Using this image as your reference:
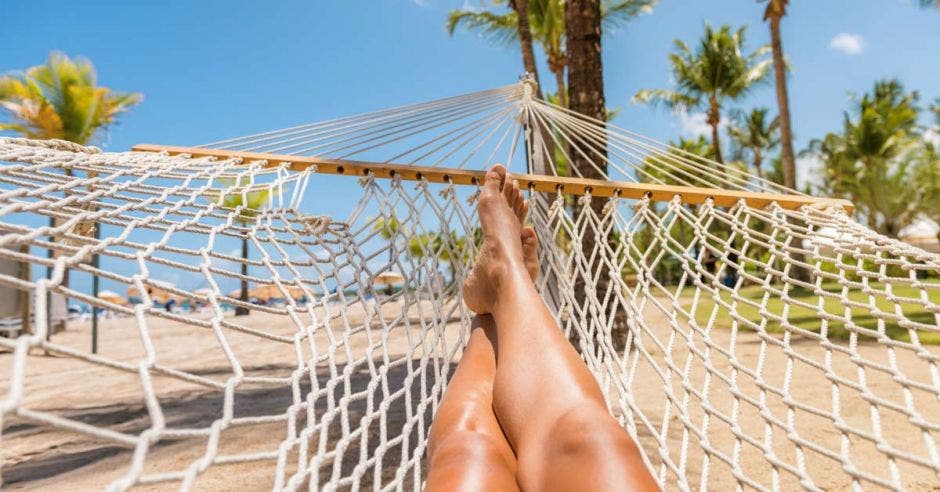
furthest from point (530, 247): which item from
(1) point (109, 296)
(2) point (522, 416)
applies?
(1) point (109, 296)

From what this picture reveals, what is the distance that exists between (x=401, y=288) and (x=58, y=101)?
1014 centimetres

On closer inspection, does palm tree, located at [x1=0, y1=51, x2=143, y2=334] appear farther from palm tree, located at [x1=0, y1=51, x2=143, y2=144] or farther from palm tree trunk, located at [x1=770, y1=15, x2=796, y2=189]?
palm tree trunk, located at [x1=770, y1=15, x2=796, y2=189]

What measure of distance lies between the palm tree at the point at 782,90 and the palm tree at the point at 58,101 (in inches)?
456

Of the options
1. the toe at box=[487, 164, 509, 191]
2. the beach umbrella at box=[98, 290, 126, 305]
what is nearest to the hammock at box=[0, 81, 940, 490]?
the toe at box=[487, 164, 509, 191]

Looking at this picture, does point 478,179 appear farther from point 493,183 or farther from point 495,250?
point 495,250

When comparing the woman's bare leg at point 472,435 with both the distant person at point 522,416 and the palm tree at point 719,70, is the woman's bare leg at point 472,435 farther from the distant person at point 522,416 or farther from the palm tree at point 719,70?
the palm tree at point 719,70

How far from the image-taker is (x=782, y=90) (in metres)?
8.70

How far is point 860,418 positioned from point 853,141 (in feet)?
57.9

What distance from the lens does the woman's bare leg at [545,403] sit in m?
0.59

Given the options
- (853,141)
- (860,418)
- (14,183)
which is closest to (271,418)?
(14,183)

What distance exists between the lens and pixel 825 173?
57.7 feet

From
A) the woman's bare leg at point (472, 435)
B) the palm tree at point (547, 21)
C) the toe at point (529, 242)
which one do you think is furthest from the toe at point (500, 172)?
the palm tree at point (547, 21)

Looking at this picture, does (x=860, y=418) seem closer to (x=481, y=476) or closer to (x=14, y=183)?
(x=481, y=476)

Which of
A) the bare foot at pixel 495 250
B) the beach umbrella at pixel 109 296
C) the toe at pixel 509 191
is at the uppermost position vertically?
the toe at pixel 509 191
